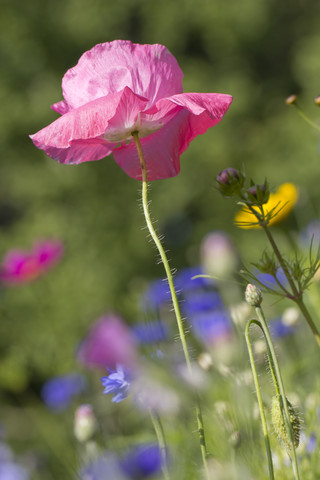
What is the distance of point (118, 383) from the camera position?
46 cm

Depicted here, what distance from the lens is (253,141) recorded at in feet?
14.3

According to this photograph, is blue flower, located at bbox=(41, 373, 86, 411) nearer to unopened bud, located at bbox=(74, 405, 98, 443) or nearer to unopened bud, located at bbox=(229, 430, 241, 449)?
unopened bud, located at bbox=(74, 405, 98, 443)

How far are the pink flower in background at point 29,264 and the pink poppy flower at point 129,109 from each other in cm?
107

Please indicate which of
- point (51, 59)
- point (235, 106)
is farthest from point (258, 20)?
point (51, 59)

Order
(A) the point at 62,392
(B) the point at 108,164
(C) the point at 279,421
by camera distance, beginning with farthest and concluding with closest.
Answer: (B) the point at 108,164, (A) the point at 62,392, (C) the point at 279,421

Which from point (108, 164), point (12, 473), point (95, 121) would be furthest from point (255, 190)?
point (108, 164)

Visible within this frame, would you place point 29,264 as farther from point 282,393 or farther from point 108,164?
point 108,164

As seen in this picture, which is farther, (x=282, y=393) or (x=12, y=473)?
(x=12, y=473)

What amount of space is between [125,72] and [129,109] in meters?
0.03

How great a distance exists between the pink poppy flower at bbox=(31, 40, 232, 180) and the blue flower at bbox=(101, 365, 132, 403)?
16 centimetres

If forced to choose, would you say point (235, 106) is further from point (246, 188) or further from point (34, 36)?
point (246, 188)

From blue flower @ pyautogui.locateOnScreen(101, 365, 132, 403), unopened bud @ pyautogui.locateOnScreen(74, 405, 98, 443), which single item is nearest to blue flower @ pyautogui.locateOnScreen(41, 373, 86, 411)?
unopened bud @ pyautogui.locateOnScreen(74, 405, 98, 443)

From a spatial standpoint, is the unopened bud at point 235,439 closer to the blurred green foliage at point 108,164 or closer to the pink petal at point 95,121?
the pink petal at point 95,121

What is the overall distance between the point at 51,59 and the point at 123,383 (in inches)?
143
